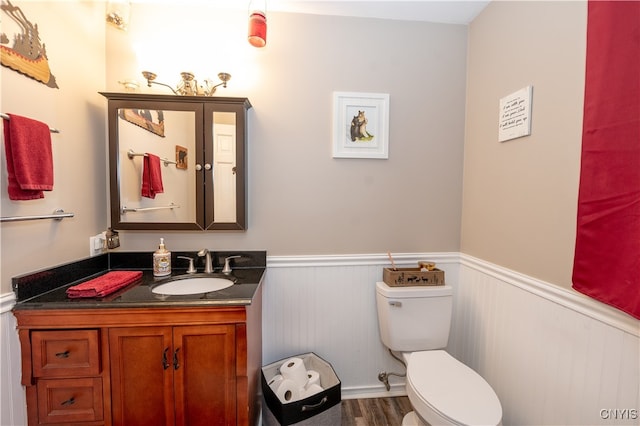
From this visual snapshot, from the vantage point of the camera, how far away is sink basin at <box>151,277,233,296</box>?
4.66 ft

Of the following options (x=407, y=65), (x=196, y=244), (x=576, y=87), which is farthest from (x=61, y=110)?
(x=576, y=87)

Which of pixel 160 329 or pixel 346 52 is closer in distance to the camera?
pixel 160 329

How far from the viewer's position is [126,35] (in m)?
1.54

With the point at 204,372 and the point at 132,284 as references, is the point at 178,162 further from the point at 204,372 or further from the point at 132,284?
the point at 204,372

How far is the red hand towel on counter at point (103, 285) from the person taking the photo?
115 cm

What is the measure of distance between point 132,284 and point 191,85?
1.16 meters

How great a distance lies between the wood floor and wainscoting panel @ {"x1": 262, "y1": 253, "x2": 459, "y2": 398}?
4 cm

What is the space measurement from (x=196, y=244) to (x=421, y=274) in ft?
4.63

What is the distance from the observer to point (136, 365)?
113 cm

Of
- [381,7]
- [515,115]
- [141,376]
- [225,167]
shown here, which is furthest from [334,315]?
[381,7]

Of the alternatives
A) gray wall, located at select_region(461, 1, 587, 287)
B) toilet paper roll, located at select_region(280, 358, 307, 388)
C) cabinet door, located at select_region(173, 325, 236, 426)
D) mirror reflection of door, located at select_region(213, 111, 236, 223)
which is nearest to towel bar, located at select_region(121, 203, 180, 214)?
mirror reflection of door, located at select_region(213, 111, 236, 223)

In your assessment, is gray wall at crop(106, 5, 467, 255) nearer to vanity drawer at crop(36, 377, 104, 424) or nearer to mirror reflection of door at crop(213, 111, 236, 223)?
mirror reflection of door at crop(213, 111, 236, 223)

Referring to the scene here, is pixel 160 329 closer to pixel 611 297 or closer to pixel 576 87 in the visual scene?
pixel 611 297

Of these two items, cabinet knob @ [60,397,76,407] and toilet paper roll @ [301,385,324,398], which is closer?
cabinet knob @ [60,397,76,407]
